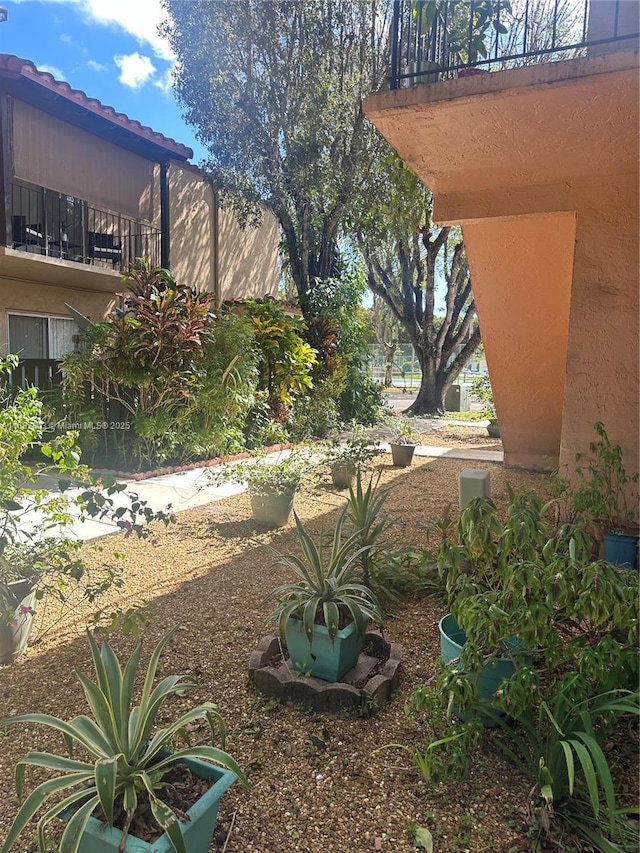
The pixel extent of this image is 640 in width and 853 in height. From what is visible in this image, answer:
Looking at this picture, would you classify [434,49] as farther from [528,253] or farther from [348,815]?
[348,815]

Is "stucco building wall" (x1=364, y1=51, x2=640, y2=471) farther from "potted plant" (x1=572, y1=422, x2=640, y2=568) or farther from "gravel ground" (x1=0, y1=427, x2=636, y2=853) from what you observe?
"gravel ground" (x1=0, y1=427, x2=636, y2=853)

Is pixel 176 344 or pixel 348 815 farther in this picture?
pixel 176 344

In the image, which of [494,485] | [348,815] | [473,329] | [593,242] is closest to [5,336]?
[494,485]

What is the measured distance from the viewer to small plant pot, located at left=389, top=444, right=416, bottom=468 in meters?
8.08

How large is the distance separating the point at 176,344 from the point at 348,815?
6.40 m

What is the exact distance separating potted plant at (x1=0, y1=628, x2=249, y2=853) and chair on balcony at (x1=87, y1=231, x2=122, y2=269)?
10.1 metres

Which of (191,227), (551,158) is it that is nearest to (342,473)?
(551,158)

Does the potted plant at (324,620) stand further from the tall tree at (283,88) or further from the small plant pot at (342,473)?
the tall tree at (283,88)

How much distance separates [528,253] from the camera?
5145 millimetres

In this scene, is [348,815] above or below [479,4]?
below

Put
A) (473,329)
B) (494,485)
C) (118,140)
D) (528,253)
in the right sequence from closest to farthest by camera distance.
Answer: (528,253) < (494,485) < (118,140) < (473,329)

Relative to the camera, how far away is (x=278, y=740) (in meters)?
2.15

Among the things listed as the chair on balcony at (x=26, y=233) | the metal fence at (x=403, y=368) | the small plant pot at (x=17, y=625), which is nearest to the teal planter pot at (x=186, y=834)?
the small plant pot at (x=17, y=625)

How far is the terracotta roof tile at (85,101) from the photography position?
26.9 ft
